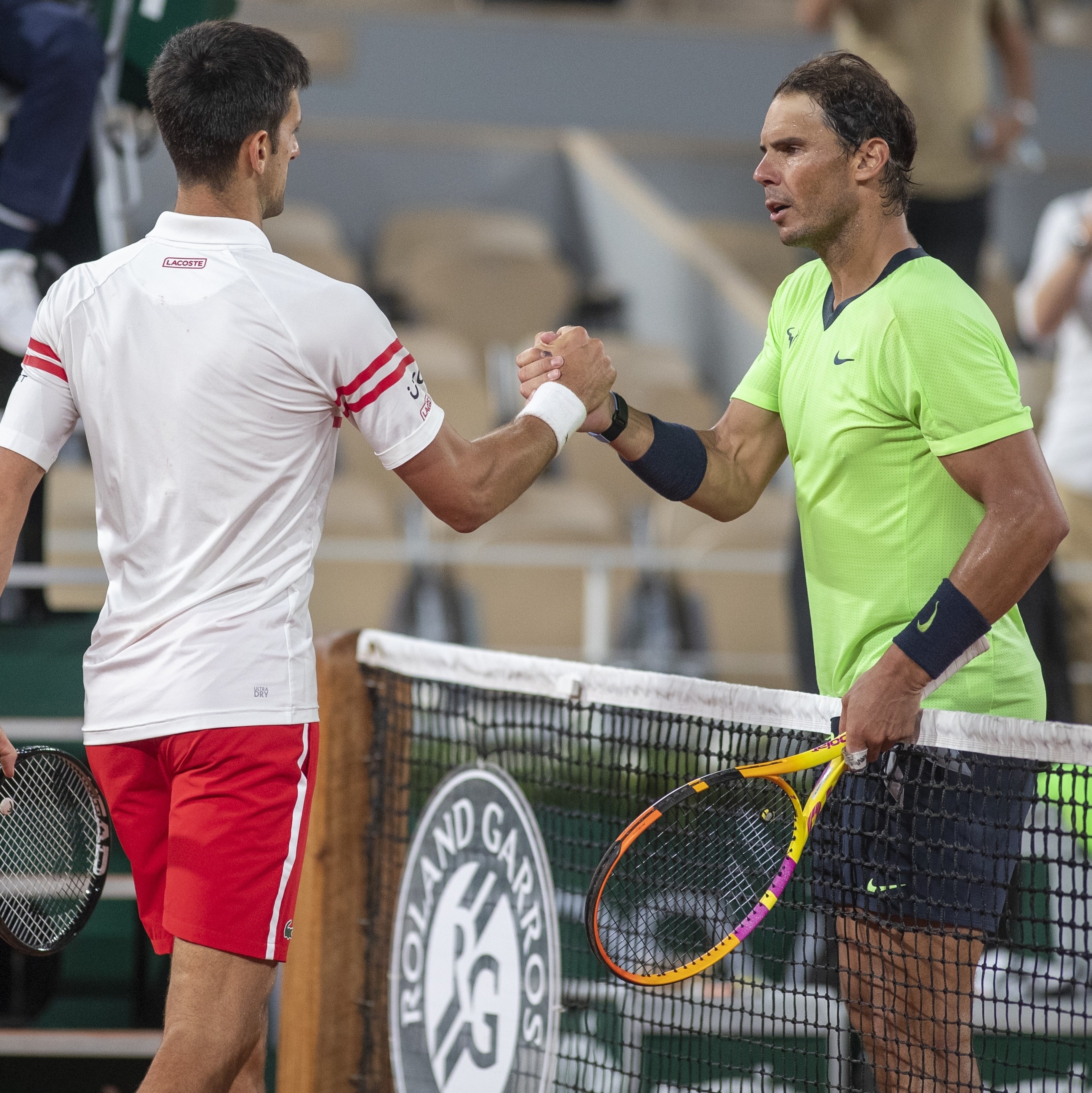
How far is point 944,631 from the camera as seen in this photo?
2.10m

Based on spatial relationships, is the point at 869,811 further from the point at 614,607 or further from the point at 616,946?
A: the point at 614,607

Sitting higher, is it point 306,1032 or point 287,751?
point 287,751

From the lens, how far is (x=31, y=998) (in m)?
3.24

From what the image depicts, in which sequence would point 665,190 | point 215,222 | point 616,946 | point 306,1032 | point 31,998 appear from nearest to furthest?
1. point 215,222
2. point 616,946
3. point 306,1032
4. point 31,998
5. point 665,190

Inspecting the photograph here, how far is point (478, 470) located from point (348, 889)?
105 cm

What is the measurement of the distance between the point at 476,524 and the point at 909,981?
89 centimetres

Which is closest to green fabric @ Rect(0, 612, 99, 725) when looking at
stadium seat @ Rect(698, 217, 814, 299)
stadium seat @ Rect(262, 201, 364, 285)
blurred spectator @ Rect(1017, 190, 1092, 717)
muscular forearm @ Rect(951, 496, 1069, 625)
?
muscular forearm @ Rect(951, 496, 1069, 625)

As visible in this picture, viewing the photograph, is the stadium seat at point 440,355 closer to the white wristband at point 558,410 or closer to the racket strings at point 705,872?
the white wristband at point 558,410

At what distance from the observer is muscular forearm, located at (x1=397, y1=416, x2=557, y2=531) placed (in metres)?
2.24

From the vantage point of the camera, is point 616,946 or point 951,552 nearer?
point 951,552

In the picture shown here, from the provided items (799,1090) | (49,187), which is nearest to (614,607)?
(799,1090)

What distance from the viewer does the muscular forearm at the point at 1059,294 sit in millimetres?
4426

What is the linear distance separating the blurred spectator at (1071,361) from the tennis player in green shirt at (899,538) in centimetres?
185

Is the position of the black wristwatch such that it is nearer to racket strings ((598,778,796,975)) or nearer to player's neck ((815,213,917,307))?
player's neck ((815,213,917,307))
